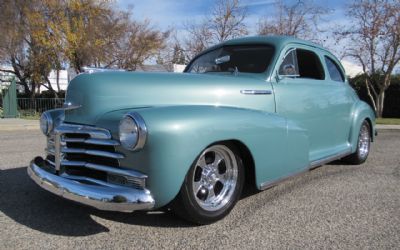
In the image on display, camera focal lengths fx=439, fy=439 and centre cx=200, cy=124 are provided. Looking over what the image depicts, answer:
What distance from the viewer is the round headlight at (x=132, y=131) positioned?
10.5 ft

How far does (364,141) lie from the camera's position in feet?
22.9

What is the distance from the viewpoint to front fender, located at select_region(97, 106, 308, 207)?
10.6 feet

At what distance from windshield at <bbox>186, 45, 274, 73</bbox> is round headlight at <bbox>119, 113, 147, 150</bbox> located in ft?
6.27

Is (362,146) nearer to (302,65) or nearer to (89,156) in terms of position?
(302,65)

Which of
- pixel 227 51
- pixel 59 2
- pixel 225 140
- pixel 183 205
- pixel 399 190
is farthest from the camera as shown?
pixel 59 2

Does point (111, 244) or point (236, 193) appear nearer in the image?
point (111, 244)

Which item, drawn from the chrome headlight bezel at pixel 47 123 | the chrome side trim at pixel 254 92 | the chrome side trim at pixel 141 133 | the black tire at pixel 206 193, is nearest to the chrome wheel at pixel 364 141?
the chrome side trim at pixel 254 92

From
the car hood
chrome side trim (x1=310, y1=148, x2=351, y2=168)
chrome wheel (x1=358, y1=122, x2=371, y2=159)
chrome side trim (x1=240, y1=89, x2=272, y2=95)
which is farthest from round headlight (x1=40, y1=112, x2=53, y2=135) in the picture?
chrome wheel (x1=358, y1=122, x2=371, y2=159)

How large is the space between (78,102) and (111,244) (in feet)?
4.40

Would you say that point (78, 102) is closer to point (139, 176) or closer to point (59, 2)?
point (139, 176)

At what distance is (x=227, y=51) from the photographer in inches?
209

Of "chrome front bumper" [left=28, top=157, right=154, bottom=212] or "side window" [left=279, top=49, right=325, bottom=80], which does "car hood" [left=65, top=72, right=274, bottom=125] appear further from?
"side window" [left=279, top=49, right=325, bottom=80]

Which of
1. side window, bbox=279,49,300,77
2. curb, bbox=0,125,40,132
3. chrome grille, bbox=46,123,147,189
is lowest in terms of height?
curb, bbox=0,125,40,132

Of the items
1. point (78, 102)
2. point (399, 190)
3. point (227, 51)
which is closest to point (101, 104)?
point (78, 102)
